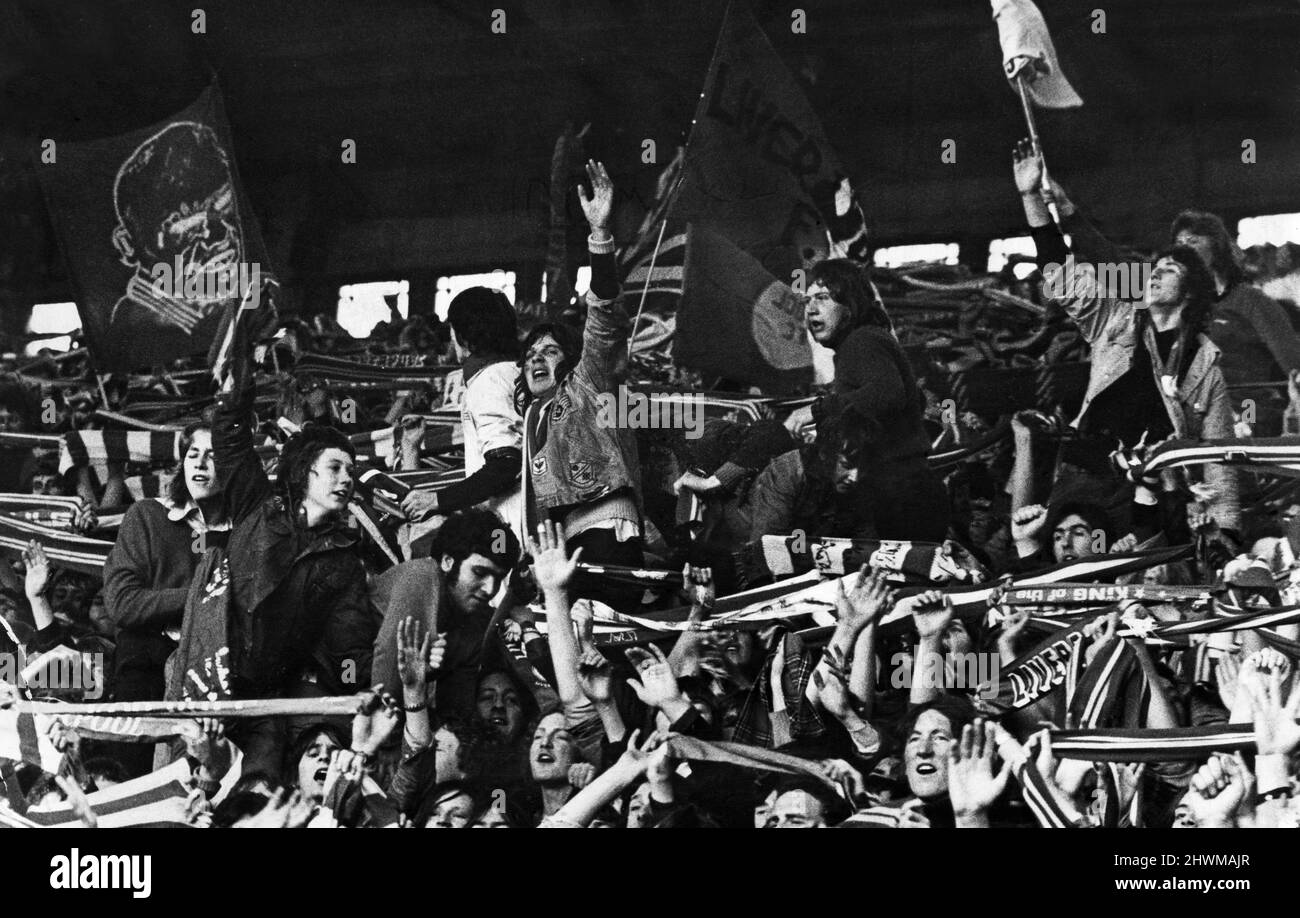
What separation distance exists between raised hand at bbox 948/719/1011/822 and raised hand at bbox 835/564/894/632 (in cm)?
57

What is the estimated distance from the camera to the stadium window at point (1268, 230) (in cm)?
666

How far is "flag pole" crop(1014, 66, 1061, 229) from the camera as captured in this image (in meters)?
6.75

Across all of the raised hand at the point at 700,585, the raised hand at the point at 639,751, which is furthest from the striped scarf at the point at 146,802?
the raised hand at the point at 700,585

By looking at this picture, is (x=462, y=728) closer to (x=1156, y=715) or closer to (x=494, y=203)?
(x=494, y=203)

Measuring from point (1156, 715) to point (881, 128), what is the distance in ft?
8.60

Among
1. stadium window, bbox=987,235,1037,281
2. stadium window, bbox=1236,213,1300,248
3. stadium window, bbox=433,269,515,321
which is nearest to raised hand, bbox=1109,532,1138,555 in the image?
stadium window, bbox=987,235,1037,281

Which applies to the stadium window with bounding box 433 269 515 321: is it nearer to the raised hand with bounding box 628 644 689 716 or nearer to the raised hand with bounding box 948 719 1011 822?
the raised hand with bounding box 628 644 689 716

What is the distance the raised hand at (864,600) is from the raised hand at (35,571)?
352cm

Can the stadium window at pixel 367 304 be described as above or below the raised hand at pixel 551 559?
above

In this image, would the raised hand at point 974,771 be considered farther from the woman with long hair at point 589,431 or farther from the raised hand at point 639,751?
the woman with long hair at point 589,431
